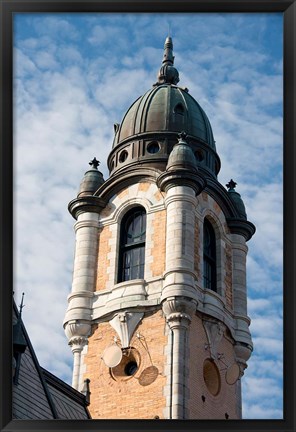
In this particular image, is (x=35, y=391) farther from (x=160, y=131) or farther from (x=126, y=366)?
(x=160, y=131)

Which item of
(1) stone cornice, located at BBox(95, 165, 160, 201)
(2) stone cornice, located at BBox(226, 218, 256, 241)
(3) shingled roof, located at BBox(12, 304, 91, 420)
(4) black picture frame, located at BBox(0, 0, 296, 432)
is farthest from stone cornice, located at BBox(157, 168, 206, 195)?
(4) black picture frame, located at BBox(0, 0, 296, 432)

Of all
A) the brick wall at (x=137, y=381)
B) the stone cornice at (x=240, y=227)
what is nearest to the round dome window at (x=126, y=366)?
the brick wall at (x=137, y=381)

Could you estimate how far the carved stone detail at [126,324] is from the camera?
90.1 ft

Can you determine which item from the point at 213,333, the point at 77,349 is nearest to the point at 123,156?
the point at 77,349

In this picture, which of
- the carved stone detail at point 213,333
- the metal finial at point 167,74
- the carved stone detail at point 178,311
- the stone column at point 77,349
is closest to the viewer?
the carved stone detail at point 178,311

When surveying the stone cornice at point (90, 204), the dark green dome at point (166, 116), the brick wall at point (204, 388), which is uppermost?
the dark green dome at point (166, 116)

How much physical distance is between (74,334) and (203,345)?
4.34 meters

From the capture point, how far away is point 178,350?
1032 inches

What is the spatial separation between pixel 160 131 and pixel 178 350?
9114 millimetres

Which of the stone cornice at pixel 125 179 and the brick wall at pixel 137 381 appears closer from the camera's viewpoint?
the brick wall at pixel 137 381
